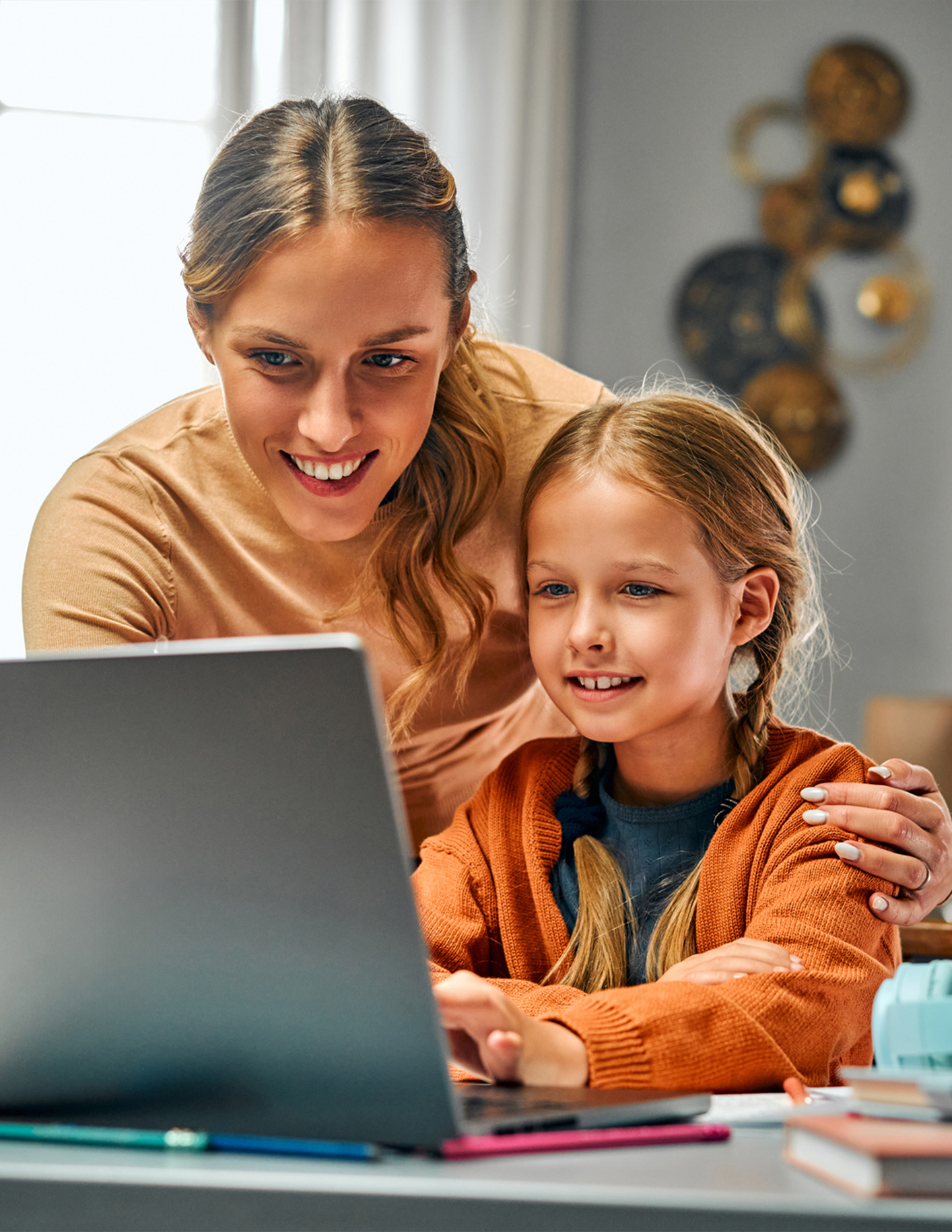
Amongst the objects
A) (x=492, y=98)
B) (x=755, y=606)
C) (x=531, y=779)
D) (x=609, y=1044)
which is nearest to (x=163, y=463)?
(x=531, y=779)

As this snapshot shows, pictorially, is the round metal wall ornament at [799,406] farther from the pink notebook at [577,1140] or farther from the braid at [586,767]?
the pink notebook at [577,1140]

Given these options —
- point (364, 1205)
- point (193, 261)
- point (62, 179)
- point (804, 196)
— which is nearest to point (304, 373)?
point (193, 261)

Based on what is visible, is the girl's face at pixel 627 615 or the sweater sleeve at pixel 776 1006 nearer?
the sweater sleeve at pixel 776 1006

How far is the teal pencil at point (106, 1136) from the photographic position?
0.60 metres

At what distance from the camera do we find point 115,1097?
25.1 inches

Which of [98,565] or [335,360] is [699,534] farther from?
[98,565]

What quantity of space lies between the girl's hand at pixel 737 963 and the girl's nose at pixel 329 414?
580 mm

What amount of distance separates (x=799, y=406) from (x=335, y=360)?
106 inches

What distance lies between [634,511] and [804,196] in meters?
2.85

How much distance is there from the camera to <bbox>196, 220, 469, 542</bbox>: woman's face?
3.98 feet

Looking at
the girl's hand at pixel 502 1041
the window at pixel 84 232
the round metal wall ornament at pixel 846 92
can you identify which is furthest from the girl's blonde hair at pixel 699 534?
the round metal wall ornament at pixel 846 92

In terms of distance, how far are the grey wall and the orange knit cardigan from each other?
2627 millimetres

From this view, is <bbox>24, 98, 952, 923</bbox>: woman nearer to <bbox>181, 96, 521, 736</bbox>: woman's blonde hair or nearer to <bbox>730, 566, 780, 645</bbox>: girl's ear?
<bbox>181, 96, 521, 736</bbox>: woman's blonde hair

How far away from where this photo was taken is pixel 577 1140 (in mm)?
579
